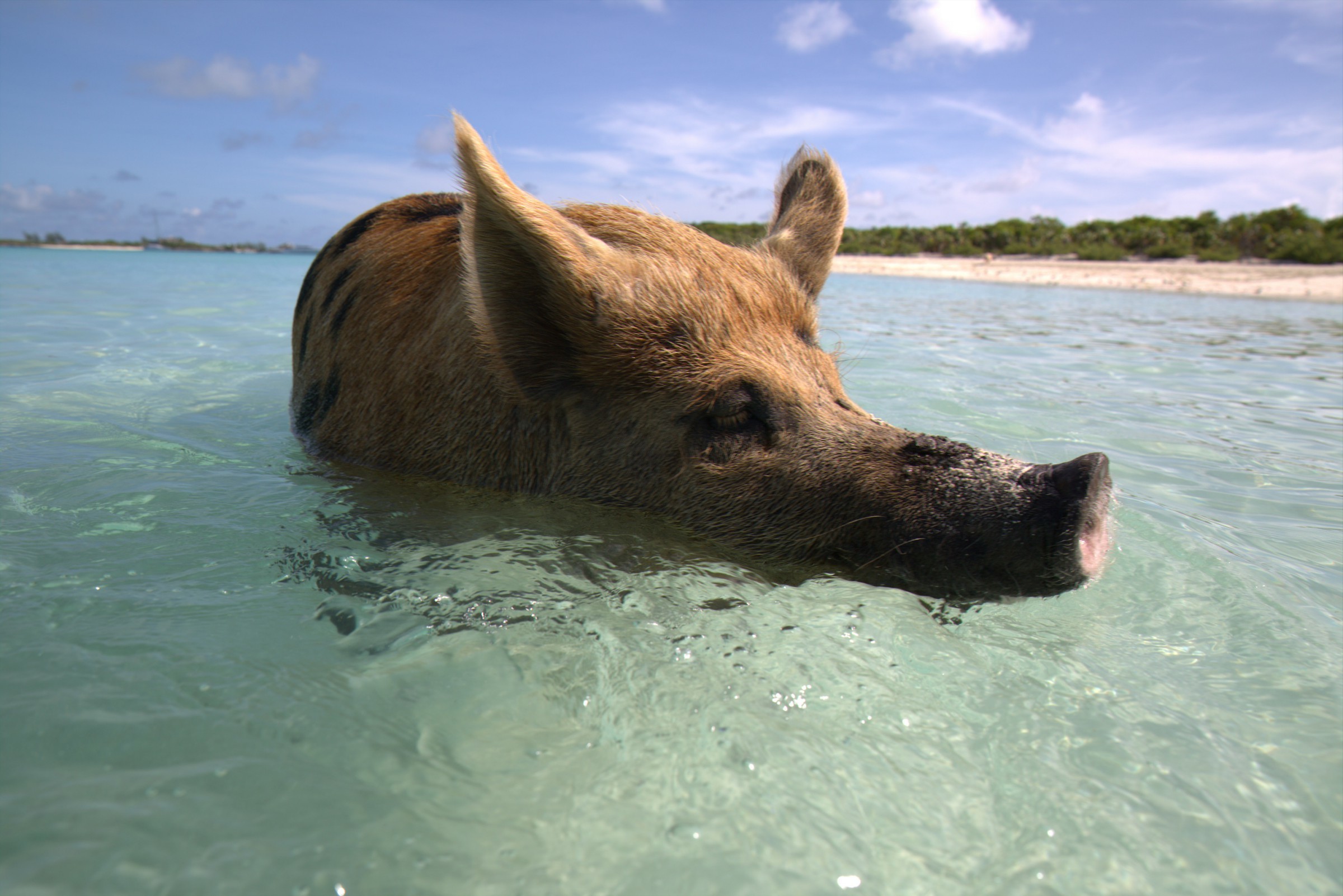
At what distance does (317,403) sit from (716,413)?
→ 258 centimetres

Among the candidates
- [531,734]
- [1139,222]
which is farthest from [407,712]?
[1139,222]

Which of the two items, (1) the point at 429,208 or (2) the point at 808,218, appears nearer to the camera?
(2) the point at 808,218

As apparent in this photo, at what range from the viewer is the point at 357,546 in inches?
122

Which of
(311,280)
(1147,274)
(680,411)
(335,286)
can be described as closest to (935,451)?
(680,411)

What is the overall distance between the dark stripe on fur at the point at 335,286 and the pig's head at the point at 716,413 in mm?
1722

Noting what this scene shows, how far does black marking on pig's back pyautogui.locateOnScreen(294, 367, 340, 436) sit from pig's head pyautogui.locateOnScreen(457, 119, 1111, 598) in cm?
145

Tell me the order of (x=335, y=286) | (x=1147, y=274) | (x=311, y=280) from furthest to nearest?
(x=1147, y=274), (x=311, y=280), (x=335, y=286)

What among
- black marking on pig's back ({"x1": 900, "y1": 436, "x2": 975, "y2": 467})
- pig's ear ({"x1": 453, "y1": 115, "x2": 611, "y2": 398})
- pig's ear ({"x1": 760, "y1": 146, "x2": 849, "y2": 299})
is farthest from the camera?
pig's ear ({"x1": 760, "y1": 146, "x2": 849, "y2": 299})

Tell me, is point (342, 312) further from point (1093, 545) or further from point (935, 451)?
point (1093, 545)

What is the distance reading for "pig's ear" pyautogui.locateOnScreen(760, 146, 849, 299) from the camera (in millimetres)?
3822

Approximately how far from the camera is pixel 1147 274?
38.4m

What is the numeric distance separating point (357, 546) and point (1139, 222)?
7304cm

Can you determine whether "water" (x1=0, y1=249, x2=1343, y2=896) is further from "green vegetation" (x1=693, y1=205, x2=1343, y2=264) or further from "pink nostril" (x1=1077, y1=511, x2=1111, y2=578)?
"green vegetation" (x1=693, y1=205, x2=1343, y2=264)

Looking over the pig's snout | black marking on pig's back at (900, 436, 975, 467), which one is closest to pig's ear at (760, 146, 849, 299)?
black marking on pig's back at (900, 436, 975, 467)
